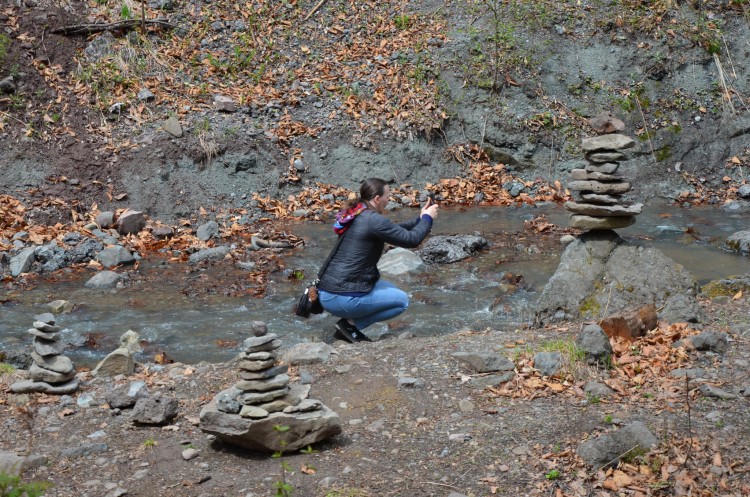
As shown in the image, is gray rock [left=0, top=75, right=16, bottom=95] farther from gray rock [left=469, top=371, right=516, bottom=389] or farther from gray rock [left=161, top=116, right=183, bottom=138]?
gray rock [left=469, top=371, right=516, bottom=389]

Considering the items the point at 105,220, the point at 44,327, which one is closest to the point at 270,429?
the point at 44,327

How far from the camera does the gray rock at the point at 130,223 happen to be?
38.0ft

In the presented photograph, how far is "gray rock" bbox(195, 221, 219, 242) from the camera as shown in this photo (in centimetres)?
1155

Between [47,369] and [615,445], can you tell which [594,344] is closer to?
[615,445]

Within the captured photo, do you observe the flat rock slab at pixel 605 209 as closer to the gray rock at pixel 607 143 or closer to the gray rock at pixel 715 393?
the gray rock at pixel 607 143

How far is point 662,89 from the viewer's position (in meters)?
15.0

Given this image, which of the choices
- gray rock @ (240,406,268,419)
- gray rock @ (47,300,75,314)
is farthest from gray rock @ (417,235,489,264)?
gray rock @ (240,406,268,419)

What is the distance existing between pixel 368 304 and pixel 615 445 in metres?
3.43

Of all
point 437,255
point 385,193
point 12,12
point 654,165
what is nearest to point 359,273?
point 385,193

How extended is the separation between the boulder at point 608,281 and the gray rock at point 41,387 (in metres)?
4.15

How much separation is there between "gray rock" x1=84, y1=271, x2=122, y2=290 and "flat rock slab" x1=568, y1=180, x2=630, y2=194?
5579 mm

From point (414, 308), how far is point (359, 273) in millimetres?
1594

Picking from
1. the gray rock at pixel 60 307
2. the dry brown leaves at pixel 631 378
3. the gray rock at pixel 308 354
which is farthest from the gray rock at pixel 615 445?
the gray rock at pixel 60 307

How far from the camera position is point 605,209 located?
7383 millimetres
